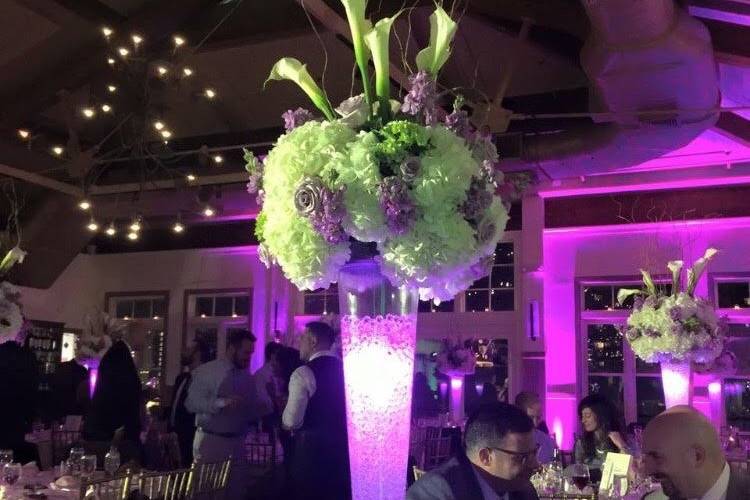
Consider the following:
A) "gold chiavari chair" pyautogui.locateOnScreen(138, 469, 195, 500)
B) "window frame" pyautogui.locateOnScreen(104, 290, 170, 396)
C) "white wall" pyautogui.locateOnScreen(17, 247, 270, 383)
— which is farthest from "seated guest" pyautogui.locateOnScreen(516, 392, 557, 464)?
"window frame" pyautogui.locateOnScreen(104, 290, 170, 396)

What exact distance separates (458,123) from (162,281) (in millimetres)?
13804

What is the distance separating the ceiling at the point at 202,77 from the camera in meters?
7.51

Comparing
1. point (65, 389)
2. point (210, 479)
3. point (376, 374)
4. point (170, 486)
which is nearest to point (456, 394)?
point (65, 389)

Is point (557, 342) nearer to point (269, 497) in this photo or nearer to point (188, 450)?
point (269, 497)

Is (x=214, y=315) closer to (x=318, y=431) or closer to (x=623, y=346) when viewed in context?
(x=623, y=346)

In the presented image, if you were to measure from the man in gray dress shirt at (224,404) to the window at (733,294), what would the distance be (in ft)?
25.7

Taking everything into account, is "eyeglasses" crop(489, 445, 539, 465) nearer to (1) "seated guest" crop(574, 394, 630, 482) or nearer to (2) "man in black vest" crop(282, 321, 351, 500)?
(2) "man in black vest" crop(282, 321, 351, 500)

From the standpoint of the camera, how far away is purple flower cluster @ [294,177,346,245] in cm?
Result: 181

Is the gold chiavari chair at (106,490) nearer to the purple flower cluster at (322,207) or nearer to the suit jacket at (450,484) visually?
the suit jacket at (450,484)

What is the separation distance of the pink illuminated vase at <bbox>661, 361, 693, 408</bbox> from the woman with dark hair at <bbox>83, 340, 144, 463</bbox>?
12.3 ft

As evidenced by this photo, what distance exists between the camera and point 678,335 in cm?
602

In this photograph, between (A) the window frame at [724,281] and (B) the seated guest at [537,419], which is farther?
(A) the window frame at [724,281]

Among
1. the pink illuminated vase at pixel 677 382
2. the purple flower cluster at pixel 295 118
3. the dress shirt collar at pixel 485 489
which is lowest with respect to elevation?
the dress shirt collar at pixel 485 489

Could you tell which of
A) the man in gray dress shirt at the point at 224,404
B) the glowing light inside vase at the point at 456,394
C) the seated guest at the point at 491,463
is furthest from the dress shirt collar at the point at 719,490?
the glowing light inside vase at the point at 456,394
